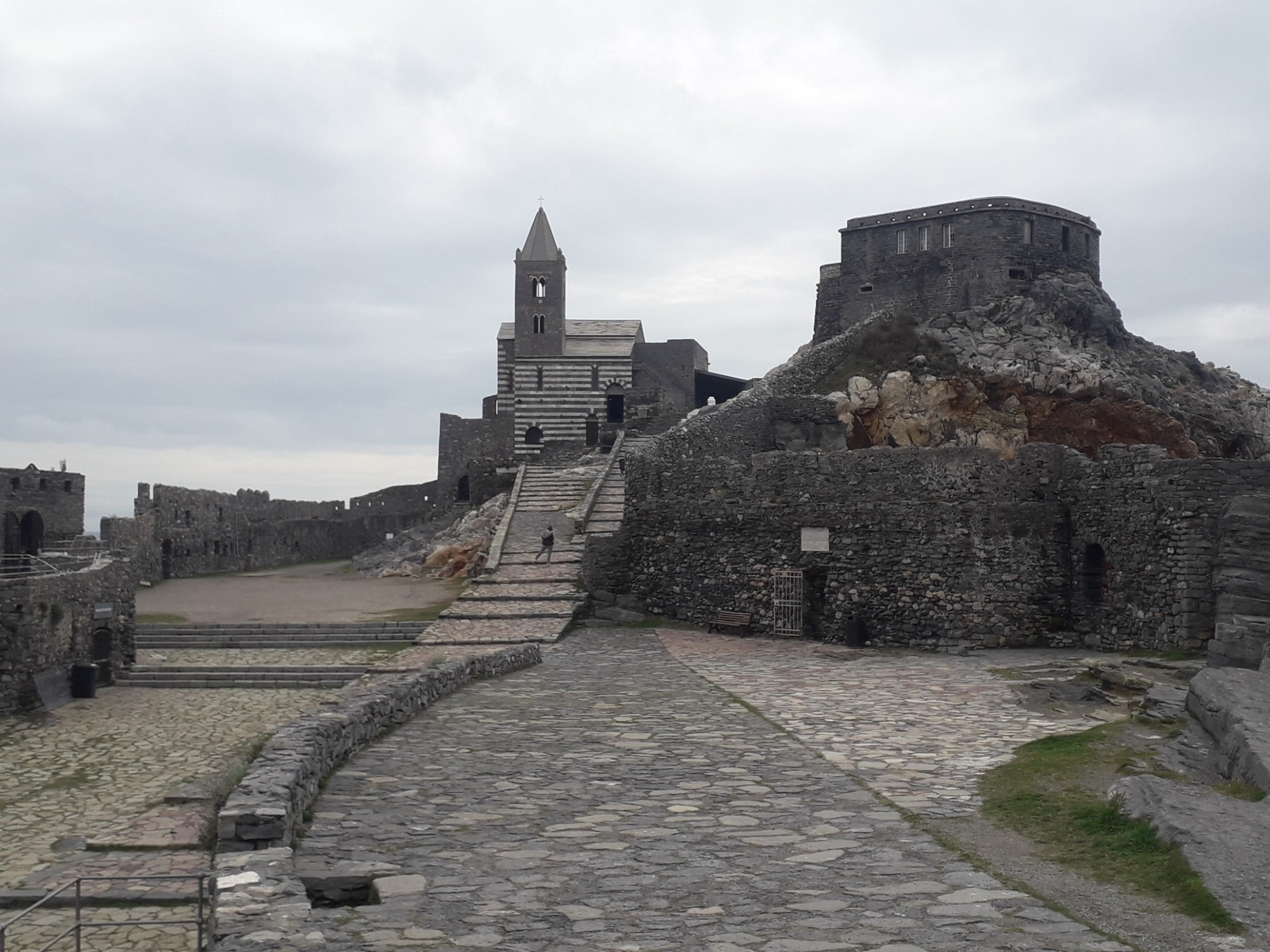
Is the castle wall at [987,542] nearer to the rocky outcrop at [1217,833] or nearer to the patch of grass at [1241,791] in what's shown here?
the patch of grass at [1241,791]

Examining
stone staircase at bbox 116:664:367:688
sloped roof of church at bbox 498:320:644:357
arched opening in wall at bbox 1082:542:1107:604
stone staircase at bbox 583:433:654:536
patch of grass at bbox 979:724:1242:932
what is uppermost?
sloped roof of church at bbox 498:320:644:357

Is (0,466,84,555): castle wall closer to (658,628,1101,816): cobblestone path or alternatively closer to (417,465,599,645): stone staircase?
(417,465,599,645): stone staircase

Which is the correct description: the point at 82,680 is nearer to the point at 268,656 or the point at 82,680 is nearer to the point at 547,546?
the point at 268,656

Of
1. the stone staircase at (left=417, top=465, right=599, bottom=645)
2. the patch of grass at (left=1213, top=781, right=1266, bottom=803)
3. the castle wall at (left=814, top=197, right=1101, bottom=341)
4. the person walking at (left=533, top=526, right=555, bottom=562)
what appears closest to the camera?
the patch of grass at (left=1213, top=781, right=1266, bottom=803)

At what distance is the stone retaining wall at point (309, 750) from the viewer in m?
7.64

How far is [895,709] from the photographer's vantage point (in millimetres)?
13703

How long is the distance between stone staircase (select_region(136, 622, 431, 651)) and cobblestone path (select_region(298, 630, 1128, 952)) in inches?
504

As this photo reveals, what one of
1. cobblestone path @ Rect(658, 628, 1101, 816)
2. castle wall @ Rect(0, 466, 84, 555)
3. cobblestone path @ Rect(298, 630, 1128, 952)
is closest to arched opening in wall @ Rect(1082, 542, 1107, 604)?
cobblestone path @ Rect(658, 628, 1101, 816)

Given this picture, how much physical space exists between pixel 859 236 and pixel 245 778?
131 feet

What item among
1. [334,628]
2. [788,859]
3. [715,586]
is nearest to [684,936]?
[788,859]

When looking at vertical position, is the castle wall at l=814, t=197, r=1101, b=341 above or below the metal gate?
above

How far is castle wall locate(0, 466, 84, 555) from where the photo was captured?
1566 inches

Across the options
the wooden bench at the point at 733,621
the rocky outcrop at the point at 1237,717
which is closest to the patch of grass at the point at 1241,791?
the rocky outcrop at the point at 1237,717

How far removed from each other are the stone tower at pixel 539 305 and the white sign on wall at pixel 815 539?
32.5m
